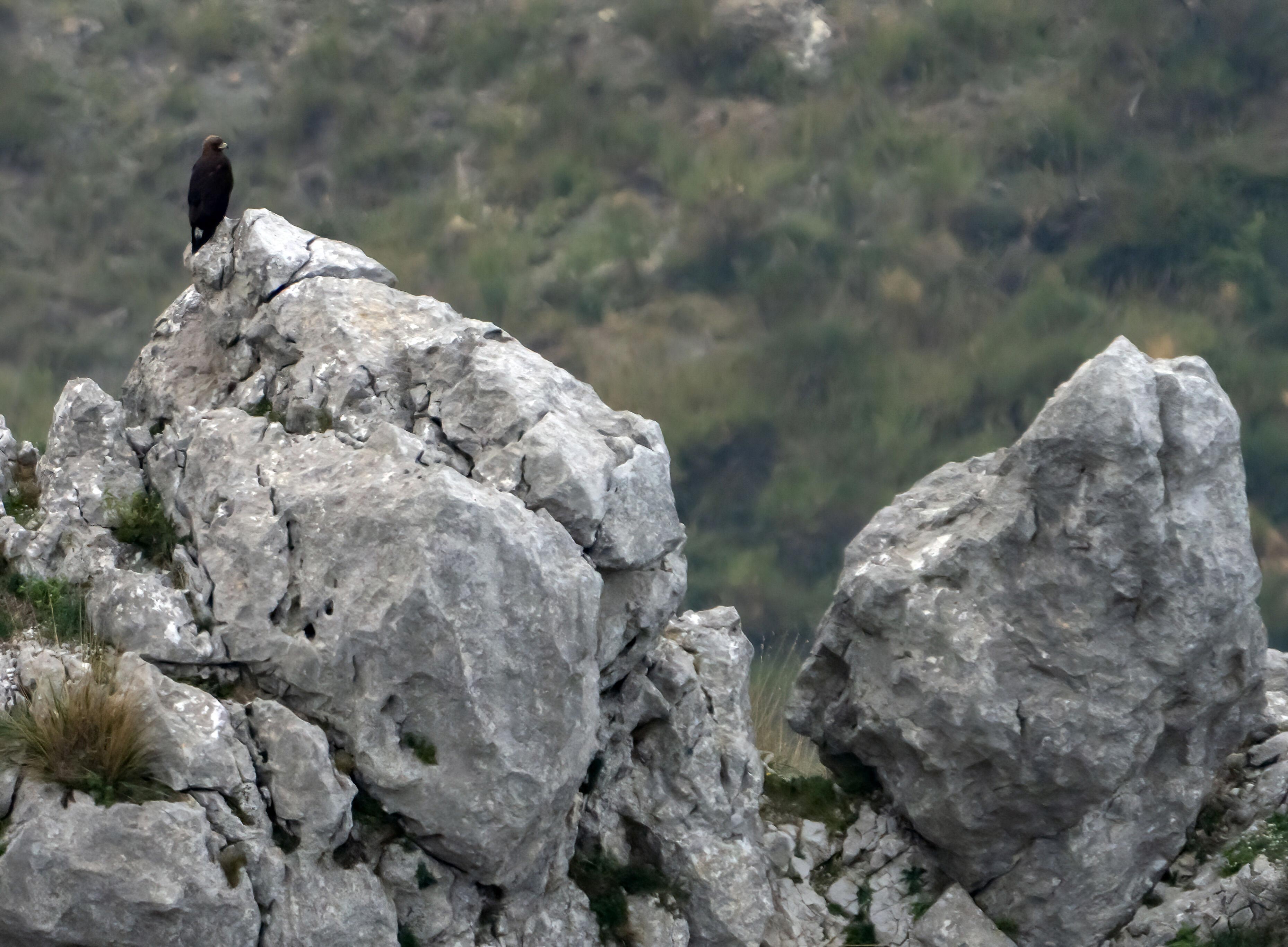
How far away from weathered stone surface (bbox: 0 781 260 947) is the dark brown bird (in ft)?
16.7

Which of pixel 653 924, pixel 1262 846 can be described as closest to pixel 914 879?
pixel 653 924

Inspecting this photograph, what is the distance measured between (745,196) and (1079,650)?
40.0 metres

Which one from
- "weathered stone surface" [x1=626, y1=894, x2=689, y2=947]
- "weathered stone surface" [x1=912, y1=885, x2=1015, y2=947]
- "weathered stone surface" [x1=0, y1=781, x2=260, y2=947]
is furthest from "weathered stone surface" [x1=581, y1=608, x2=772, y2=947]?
"weathered stone surface" [x1=0, y1=781, x2=260, y2=947]

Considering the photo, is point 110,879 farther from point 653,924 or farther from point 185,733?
point 653,924

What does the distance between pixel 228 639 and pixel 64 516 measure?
1764mm

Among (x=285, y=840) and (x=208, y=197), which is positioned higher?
(x=208, y=197)

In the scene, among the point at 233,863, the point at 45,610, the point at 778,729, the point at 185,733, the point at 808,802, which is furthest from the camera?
the point at 778,729

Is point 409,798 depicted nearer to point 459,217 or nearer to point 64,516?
point 64,516

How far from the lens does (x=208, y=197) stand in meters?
11.0

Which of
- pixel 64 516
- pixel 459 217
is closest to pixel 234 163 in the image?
pixel 459 217

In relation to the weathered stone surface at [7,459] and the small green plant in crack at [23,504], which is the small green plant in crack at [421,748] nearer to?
the small green plant in crack at [23,504]

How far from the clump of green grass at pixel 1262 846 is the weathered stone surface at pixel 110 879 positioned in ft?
23.3

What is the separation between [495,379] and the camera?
930 centimetres

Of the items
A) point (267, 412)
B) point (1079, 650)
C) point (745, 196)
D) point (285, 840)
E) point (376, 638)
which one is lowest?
point (745, 196)
